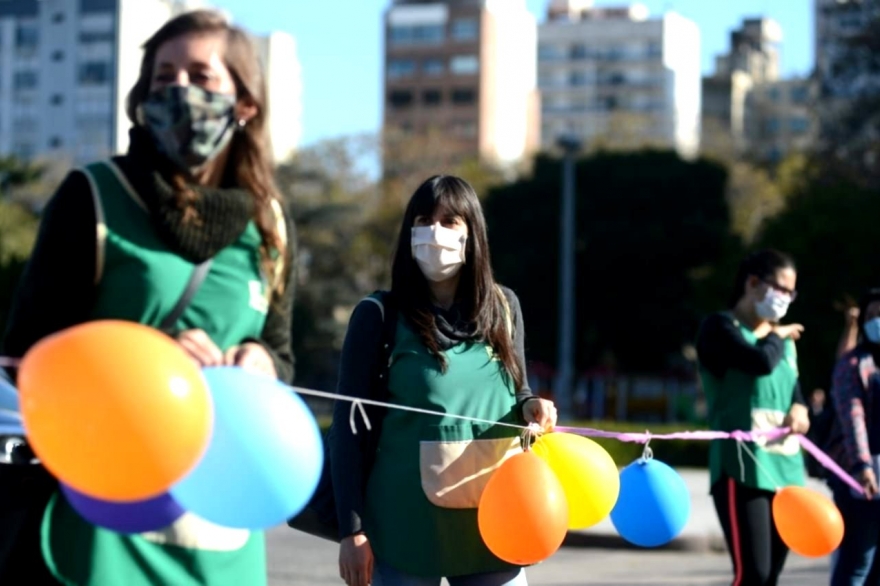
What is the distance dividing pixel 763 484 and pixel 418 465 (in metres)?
2.64

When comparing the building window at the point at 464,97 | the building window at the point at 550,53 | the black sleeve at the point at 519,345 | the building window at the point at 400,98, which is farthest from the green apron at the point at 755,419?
the building window at the point at 550,53

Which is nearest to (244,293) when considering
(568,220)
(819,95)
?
(568,220)

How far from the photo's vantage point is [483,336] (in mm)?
4574

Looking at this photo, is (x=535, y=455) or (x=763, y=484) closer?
(x=535, y=455)

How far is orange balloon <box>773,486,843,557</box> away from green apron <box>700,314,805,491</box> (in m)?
0.19

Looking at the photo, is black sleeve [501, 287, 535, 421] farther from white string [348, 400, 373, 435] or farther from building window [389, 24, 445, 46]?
building window [389, 24, 445, 46]

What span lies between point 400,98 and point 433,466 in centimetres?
11640

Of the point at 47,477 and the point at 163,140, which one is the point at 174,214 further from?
the point at 47,477

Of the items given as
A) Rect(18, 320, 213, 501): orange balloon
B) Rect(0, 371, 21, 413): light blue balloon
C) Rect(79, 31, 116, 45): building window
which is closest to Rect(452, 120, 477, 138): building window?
Rect(79, 31, 116, 45): building window

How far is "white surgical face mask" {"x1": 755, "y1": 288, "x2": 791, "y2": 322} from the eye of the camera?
6.94 m

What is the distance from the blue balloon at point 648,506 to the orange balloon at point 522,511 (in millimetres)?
1172

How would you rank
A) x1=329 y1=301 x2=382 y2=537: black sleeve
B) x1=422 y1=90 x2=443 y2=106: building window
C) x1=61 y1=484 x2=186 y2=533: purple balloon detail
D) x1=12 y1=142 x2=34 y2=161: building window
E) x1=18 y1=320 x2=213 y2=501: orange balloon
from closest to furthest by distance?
x1=18 y1=320 x2=213 y2=501: orange balloon < x1=61 y1=484 x2=186 y2=533: purple balloon detail < x1=329 y1=301 x2=382 y2=537: black sleeve < x1=12 y1=142 x2=34 y2=161: building window < x1=422 y1=90 x2=443 y2=106: building window

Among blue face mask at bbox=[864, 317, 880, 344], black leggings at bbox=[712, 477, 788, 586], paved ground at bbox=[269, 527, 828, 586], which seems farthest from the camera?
paved ground at bbox=[269, 527, 828, 586]

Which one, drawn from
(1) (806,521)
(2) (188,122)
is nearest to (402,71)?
(1) (806,521)
